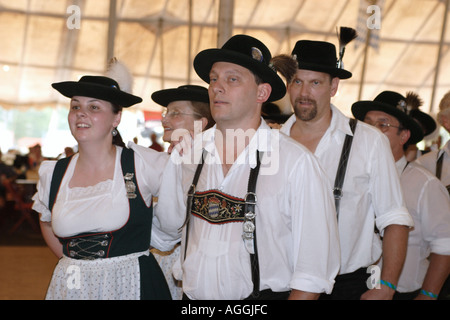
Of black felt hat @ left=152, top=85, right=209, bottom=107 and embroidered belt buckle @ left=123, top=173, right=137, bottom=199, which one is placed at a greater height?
black felt hat @ left=152, top=85, right=209, bottom=107

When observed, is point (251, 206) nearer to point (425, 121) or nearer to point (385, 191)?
point (385, 191)

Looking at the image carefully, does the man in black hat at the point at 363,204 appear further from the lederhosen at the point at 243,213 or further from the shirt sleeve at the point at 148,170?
the shirt sleeve at the point at 148,170

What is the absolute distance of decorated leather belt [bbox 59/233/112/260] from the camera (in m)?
2.53

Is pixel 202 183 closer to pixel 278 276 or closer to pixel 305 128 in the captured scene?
pixel 278 276

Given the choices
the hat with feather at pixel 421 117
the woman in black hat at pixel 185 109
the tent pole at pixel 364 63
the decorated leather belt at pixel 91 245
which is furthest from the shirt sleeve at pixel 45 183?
the tent pole at pixel 364 63

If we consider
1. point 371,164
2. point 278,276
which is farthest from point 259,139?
point 371,164

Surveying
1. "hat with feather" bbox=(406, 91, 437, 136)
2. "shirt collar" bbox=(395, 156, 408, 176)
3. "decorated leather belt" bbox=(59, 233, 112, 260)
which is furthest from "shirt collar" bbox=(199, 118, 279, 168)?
"hat with feather" bbox=(406, 91, 437, 136)

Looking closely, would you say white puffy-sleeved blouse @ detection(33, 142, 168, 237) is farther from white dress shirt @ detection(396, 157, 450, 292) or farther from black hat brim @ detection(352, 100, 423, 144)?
white dress shirt @ detection(396, 157, 450, 292)

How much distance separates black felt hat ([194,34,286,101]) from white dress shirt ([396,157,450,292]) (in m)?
1.23

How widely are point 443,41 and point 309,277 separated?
59.9ft

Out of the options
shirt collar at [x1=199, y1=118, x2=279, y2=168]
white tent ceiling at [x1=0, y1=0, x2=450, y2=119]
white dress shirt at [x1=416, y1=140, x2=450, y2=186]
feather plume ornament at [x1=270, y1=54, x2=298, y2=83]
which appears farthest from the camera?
white tent ceiling at [x1=0, y1=0, x2=450, y2=119]

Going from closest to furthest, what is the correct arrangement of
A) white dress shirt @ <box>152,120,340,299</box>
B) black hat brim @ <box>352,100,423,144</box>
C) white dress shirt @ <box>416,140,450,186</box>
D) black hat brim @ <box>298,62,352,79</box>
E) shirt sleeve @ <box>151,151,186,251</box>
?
white dress shirt @ <box>152,120,340,299</box>
shirt sleeve @ <box>151,151,186,251</box>
black hat brim @ <box>298,62,352,79</box>
black hat brim @ <box>352,100,423,144</box>
white dress shirt @ <box>416,140,450,186</box>

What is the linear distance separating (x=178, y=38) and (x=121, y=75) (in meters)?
15.7

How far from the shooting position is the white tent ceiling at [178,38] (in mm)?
17328
